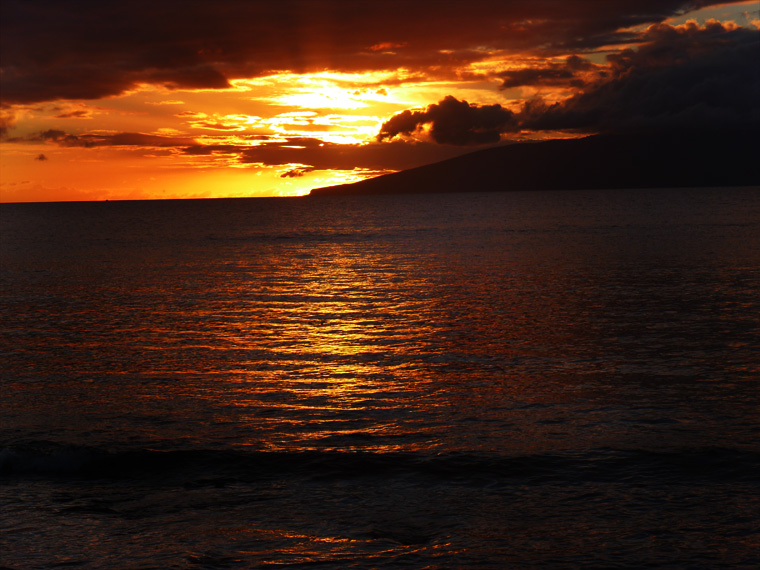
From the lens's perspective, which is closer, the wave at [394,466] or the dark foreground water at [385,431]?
the dark foreground water at [385,431]

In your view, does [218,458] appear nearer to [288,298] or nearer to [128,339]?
[128,339]

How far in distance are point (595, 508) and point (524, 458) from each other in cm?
232

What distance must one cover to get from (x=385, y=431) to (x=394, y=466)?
6.63 ft

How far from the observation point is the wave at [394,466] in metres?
12.7

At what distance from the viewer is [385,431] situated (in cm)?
1538

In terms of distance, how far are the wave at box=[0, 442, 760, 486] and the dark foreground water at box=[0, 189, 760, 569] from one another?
1.9 inches

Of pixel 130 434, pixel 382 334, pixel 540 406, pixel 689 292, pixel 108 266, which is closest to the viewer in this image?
pixel 130 434

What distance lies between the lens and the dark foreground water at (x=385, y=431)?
405 inches

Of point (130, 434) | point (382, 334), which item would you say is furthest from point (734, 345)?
point (130, 434)

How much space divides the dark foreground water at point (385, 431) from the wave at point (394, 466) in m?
0.05

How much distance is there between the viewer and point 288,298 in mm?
37250

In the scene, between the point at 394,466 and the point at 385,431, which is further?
the point at 385,431

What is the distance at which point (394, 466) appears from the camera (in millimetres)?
13383

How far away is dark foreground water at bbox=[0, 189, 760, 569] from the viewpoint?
1030cm
